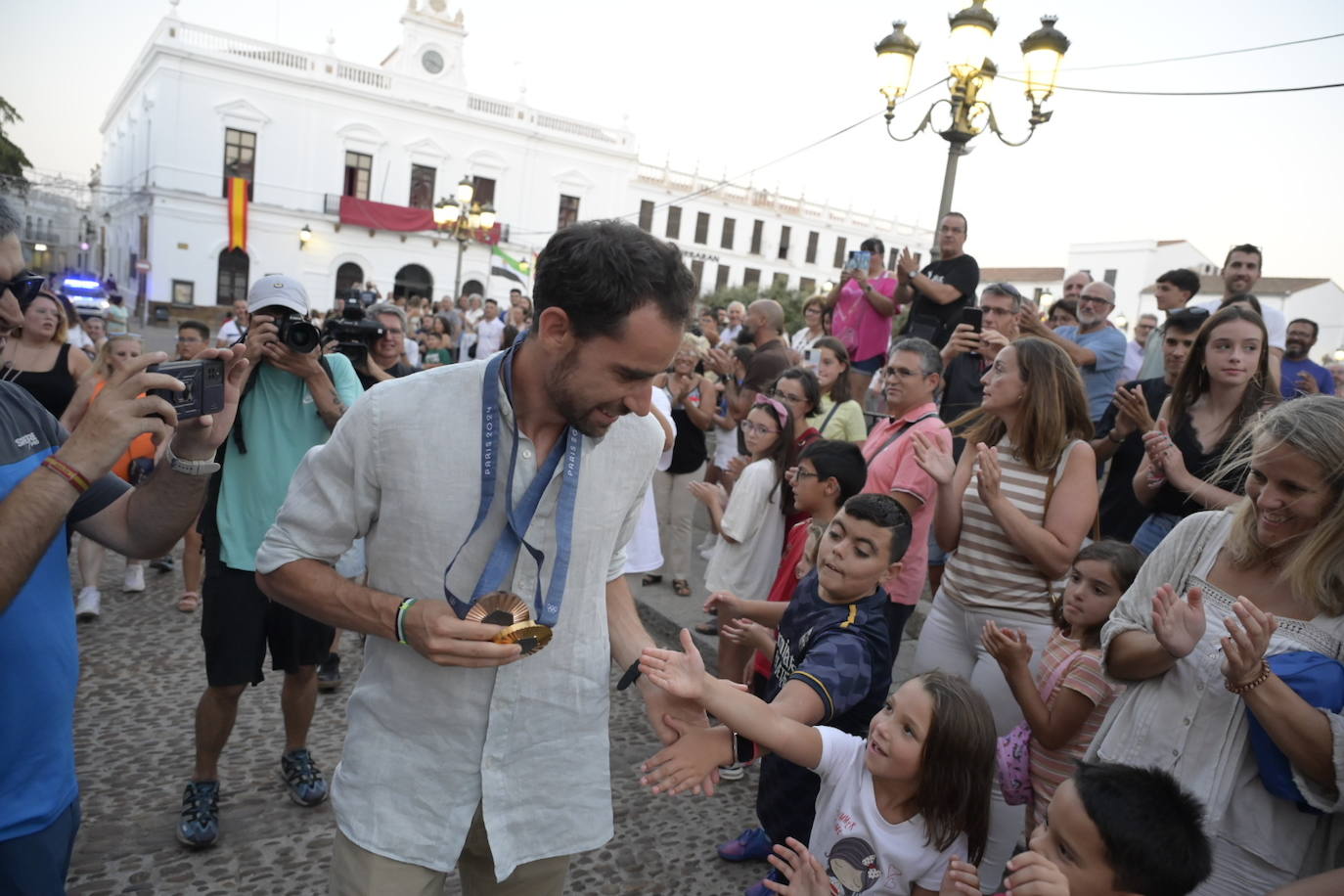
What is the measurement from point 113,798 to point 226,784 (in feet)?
1.32

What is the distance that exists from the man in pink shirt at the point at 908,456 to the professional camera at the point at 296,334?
247cm

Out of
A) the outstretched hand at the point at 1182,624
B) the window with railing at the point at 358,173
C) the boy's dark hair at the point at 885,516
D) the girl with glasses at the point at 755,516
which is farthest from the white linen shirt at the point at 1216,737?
the window with railing at the point at 358,173

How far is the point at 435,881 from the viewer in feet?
5.96

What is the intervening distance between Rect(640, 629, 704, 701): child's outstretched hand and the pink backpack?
1443mm

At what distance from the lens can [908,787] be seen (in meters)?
2.18

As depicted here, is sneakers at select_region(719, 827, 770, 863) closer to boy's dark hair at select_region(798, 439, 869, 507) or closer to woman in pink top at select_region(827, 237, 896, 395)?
boy's dark hair at select_region(798, 439, 869, 507)

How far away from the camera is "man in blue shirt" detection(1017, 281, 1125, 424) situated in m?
5.46

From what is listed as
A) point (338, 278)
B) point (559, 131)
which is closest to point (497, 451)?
point (338, 278)

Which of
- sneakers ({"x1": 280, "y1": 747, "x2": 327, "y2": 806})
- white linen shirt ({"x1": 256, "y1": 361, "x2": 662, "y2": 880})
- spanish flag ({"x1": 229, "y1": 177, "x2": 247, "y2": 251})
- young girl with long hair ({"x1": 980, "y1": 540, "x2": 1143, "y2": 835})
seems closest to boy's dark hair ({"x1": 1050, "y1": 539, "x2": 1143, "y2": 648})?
young girl with long hair ({"x1": 980, "y1": 540, "x2": 1143, "y2": 835})

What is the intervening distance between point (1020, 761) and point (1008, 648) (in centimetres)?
44

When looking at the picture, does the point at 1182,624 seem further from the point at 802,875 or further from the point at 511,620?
the point at 511,620

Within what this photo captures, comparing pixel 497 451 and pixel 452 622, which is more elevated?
pixel 497 451

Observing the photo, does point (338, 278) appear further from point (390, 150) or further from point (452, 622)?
point (452, 622)

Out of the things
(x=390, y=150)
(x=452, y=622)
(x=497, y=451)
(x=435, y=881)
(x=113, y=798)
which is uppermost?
(x=390, y=150)
